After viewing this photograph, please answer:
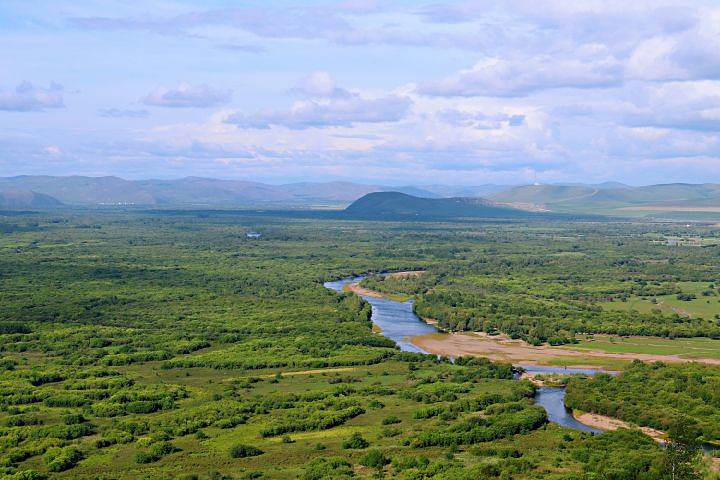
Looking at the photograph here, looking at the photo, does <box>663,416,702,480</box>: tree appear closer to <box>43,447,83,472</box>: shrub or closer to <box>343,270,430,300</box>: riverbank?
<box>43,447,83,472</box>: shrub

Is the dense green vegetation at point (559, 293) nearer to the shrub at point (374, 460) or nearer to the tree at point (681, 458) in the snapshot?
the shrub at point (374, 460)

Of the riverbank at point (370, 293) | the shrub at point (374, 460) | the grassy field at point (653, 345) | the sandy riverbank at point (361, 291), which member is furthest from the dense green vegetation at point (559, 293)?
the shrub at point (374, 460)

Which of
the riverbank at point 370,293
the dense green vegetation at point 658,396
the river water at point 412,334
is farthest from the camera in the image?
the riverbank at point 370,293

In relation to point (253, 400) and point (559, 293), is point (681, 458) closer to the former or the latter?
point (253, 400)

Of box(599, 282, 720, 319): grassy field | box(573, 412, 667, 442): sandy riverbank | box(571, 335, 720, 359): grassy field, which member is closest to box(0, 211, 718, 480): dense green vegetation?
box(573, 412, 667, 442): sandy riverbank

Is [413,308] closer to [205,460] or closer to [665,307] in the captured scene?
[665,307]

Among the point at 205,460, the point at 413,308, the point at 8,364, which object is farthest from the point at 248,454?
the point at 413,308

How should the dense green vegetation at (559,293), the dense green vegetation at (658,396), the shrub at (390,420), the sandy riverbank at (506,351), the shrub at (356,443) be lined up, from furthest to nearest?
the dense green vegetation at (559,293) → the sandy riverbank at (506,351) → the dense green vegetation at (658,396) → the shrub at (390,420) → the shrub at (356,443)
